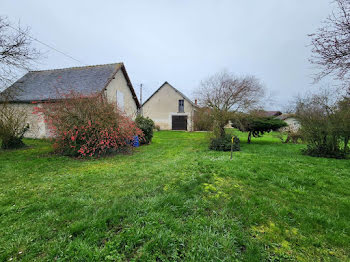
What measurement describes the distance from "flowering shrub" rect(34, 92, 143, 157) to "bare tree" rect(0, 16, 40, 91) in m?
2.00

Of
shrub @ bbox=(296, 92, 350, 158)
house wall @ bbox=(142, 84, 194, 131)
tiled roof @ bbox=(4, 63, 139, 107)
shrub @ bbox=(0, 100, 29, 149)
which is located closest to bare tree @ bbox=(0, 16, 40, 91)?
shrub @ bbox=(0, 100, 29, 149)

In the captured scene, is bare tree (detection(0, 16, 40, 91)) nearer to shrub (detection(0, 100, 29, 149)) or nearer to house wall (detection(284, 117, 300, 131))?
shrub (detection(0, 100, 29, 149))

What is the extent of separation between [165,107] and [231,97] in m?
13.8

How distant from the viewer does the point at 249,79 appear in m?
9.83

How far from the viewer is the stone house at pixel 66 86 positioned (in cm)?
1061

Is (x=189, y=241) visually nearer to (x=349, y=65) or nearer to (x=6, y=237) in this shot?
(x=6, y=237)

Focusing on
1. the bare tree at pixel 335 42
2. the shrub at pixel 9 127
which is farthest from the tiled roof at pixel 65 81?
the bare tree at pixel 335 42

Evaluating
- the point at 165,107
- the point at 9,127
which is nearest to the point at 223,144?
the point at 9,127

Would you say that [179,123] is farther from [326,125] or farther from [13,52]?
[13,52]

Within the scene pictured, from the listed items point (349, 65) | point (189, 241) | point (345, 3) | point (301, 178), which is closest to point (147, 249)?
point (189, 241)

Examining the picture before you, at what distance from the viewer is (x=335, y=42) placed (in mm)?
2875

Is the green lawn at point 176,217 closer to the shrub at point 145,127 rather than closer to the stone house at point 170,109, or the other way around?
the shrub at point 145,127

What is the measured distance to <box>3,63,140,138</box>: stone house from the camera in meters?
10.6

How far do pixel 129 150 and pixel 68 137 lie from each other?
244cm
